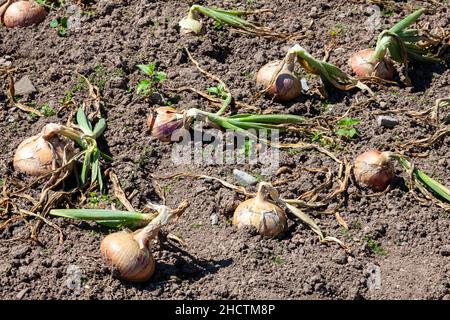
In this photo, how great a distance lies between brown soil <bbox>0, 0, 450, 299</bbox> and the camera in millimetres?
3051

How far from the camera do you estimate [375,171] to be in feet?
11.4

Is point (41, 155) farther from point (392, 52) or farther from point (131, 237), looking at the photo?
point (392, 52)

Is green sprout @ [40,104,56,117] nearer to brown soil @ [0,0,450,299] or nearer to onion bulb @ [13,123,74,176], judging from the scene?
brown soil @ [0,0,450,299]

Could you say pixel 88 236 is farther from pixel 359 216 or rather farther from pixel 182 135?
pixel 359 216

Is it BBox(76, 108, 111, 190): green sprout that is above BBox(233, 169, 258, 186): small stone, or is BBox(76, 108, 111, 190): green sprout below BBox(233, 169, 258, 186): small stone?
above

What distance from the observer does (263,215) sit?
320cm

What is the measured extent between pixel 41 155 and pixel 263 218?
90cm

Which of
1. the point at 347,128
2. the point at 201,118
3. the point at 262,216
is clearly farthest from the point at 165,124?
the point at 347,128

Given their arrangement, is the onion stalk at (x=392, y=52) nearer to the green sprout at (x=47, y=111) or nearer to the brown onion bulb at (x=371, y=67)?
the brown onion bulb at (x=371, y=67)

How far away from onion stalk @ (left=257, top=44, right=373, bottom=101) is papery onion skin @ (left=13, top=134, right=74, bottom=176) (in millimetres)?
948

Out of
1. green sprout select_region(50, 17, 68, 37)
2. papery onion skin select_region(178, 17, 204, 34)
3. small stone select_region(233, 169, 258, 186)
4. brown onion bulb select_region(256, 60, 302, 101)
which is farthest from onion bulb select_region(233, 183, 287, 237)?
green sprout select_region(50, 17, 68, 37)

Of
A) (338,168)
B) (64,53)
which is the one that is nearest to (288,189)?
(338,168)

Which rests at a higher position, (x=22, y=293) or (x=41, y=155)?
(x=41, y=155)

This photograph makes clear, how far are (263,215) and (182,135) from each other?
61cm
